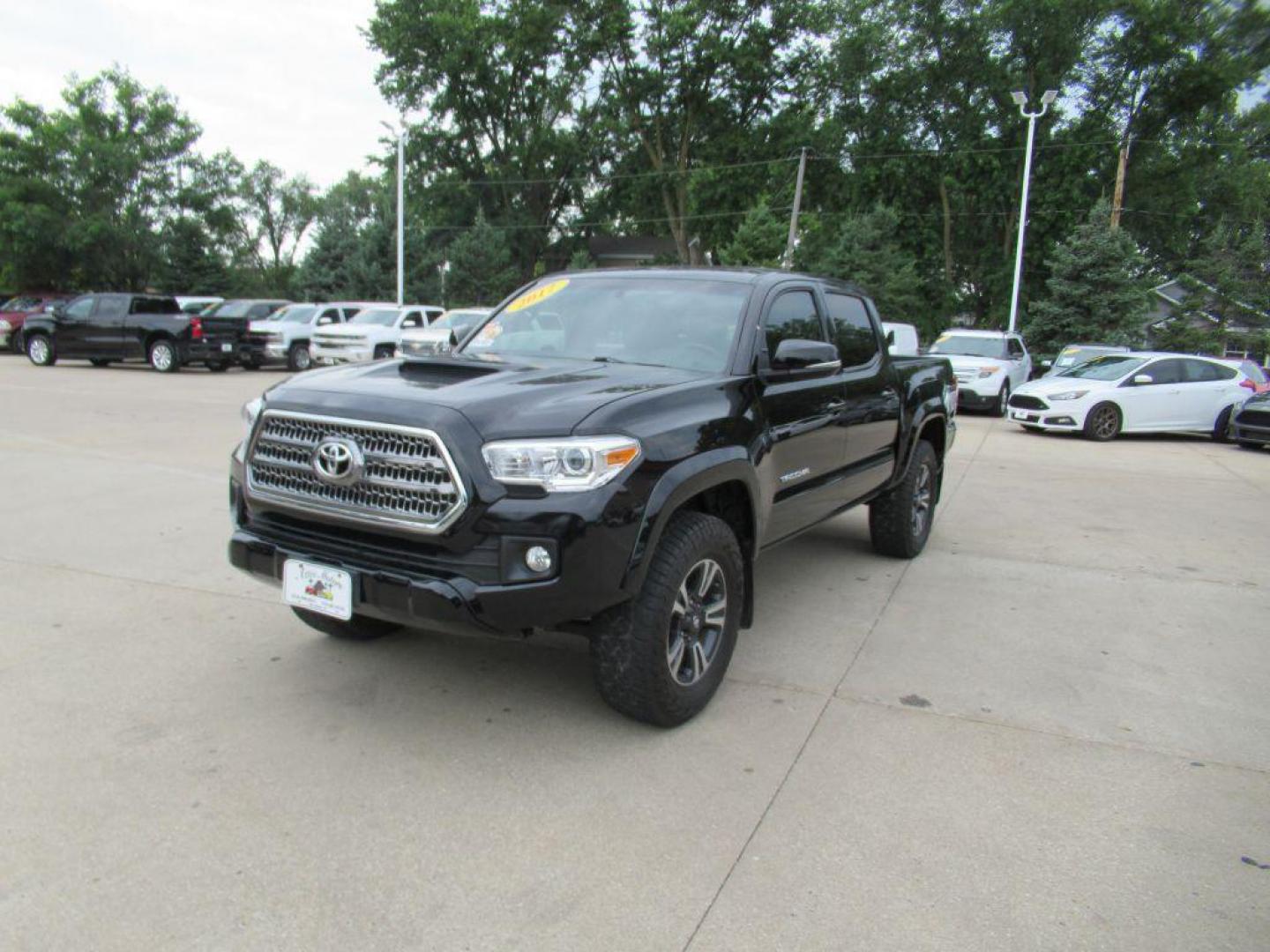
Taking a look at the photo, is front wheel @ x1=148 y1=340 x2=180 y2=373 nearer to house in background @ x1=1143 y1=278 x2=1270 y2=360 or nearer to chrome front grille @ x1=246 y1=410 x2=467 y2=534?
chrome front grille @ x1=246 y1=410 x2=467 y2=534

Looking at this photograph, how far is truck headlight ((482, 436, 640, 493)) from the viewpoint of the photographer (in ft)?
10.5

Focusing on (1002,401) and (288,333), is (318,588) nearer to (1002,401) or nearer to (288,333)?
(1002,401)

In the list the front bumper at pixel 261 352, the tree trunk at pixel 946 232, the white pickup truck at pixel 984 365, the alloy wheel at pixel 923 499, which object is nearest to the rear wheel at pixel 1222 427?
the white pickup truck at pixel 984 365

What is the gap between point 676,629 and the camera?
3695 millimetres

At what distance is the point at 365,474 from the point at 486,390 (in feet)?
1.79

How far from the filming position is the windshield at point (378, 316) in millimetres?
23250

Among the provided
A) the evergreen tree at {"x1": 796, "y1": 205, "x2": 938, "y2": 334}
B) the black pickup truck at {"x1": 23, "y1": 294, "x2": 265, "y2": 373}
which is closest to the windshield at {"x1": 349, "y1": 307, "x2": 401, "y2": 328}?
the black pickup truck at {"x1": 23, "y1": 294, "x2": 265, "y2": 373}

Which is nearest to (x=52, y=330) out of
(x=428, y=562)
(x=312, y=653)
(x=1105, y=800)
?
(x=312, y=653)

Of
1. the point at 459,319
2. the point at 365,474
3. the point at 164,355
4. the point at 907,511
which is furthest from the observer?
the point at 459,319

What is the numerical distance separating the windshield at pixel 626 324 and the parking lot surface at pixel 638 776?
4.85ft

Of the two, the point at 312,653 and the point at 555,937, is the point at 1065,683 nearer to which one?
the point at 555,937

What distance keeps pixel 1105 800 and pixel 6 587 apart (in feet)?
18.3

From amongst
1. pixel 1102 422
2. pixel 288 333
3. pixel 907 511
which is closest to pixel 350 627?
pixel 907 511

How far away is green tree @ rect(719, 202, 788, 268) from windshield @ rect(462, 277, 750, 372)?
103ft
